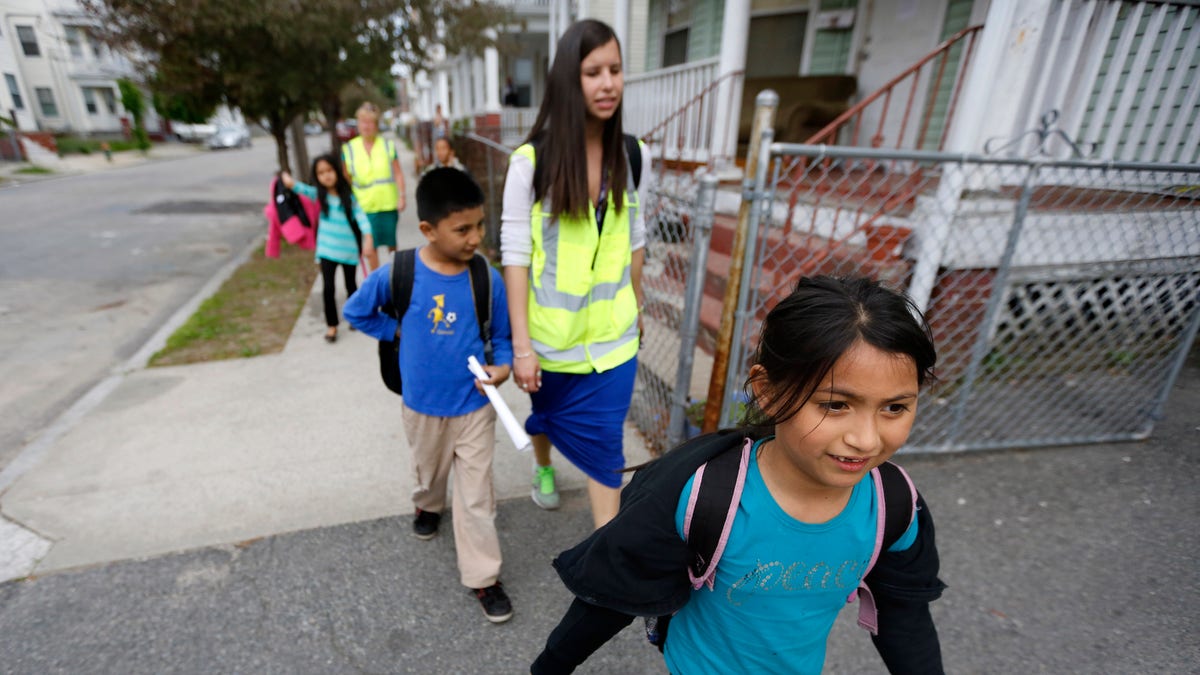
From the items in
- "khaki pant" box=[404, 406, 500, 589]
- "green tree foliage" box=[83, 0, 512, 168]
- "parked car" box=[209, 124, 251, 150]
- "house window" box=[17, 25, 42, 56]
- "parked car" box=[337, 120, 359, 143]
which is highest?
"house window" box=[17, 25, 42, 56]

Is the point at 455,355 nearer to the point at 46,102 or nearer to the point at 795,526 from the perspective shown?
the point at 795,526

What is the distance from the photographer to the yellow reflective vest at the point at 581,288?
77.0 inches

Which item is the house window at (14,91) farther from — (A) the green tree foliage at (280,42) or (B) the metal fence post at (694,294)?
(B) the metal fence post at (694,294)

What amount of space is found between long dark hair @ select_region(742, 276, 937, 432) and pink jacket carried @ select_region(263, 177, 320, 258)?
4.73 m

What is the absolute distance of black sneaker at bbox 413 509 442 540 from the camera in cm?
258

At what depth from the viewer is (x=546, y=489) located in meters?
2.82

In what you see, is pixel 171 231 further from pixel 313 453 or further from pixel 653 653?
pixel 653 653

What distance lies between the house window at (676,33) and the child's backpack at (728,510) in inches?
390

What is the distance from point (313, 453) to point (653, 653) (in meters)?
2.19

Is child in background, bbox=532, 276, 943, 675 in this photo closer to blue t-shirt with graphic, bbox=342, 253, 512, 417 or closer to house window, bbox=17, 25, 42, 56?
blue t-shirt with graphic, bbox=342, 253, 512, 417

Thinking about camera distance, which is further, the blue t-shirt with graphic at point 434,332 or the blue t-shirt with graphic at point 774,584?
the blue t-shirt with graphic at point 434,332

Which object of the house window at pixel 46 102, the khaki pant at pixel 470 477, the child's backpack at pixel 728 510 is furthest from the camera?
the house window at pixel 46 102

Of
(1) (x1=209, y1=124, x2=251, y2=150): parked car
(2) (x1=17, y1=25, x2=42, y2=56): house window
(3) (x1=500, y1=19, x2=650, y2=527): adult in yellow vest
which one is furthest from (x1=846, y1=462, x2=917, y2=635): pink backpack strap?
(2) (x1=17, y1=25, x2=42, y2=56): house window

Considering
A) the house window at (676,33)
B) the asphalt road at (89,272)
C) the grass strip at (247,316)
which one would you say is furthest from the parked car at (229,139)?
the house window at (676,33)
